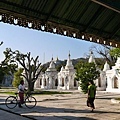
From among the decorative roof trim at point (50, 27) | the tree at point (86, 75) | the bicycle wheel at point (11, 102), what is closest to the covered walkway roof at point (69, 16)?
the decorative roof trim at point (50, 27)

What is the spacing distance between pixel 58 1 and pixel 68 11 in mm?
571

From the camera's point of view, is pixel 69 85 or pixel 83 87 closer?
pixel 83 87

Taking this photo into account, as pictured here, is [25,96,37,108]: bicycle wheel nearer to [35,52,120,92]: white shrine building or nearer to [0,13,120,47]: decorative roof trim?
[0,13,120,47]: decorative roof trim

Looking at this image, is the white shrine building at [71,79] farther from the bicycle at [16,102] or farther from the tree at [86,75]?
the bicycle at [16,102]

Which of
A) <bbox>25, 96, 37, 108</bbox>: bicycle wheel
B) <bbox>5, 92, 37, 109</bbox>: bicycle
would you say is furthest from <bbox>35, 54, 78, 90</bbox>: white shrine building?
<bbox>5, 92, 37, 109</bbox>: bicycle

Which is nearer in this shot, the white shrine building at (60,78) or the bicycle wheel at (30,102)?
the bicycle wheel at (30,102)

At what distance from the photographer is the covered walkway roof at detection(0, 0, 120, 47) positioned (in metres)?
6.00

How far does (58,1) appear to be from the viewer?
621 centimetres

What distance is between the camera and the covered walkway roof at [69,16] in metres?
6.00

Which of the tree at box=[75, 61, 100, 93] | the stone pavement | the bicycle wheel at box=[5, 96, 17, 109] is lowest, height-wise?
the stone pavement

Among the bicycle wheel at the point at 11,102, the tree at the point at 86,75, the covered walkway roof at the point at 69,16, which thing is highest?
the covered walkway roof at the point at 69,16

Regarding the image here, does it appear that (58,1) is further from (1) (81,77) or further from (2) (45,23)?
(1) (81,77)

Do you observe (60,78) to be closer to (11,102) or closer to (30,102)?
(30,102)

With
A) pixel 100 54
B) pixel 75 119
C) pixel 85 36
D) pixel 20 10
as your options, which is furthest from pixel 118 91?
pixel 20 10
